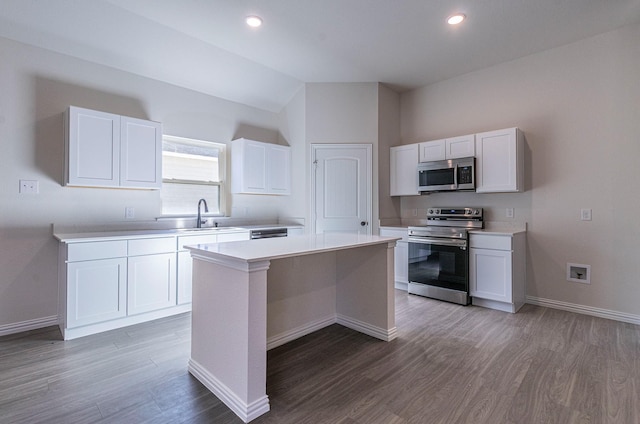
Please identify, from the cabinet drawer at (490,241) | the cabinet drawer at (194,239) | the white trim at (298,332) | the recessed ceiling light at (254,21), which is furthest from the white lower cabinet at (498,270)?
the recessed ceiling light at (254,21)

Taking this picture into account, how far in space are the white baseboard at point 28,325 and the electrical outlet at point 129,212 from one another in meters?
1.15

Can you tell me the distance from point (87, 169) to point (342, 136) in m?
3.05

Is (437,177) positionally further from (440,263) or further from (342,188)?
(342,188)

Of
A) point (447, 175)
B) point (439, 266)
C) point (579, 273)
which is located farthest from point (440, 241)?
point (579, 273)

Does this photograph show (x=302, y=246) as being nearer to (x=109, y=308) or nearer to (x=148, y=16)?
(x=109, y=308)

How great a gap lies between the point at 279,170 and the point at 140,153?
190cm

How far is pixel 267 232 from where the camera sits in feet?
13.6

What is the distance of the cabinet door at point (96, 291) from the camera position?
2639 millimetres

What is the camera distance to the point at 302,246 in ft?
7.03

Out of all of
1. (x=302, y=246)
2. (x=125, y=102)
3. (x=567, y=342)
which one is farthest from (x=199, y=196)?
(x=567, y=342)

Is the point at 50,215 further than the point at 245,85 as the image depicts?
No

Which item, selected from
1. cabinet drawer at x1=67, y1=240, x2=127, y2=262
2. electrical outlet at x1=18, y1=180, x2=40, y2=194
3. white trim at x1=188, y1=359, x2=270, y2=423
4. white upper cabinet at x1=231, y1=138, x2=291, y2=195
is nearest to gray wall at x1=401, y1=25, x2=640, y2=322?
white upper cabinet at x1=231, y1=138, x2=291, y2=195

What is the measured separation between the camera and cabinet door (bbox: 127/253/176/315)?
2967mm

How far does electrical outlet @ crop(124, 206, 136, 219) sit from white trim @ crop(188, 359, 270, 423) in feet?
7.14
